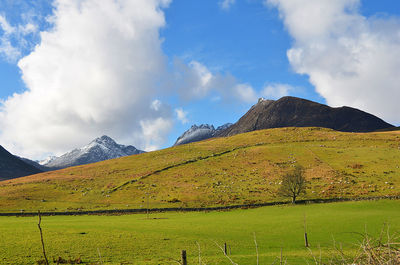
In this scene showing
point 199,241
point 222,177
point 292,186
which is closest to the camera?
point 199,241

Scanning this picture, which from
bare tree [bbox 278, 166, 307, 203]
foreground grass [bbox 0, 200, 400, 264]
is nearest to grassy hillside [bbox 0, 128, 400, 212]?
bare tree [bbox 278, 166, 307, 203]

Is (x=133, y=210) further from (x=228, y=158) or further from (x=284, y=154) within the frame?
(x=284, y=154)

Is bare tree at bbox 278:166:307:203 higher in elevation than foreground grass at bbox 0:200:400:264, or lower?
higher

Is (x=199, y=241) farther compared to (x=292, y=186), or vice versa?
(x=292, y=186)

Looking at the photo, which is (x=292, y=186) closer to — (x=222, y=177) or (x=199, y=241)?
(x=222, y=177)

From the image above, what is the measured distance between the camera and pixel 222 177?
Result: 10106 centimetres

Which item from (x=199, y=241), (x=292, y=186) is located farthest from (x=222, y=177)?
(x=199, y=241)

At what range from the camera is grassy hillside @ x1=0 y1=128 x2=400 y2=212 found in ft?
268

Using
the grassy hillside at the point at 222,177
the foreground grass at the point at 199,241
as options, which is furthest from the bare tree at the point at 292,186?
the foreground grass at the point at 199,241

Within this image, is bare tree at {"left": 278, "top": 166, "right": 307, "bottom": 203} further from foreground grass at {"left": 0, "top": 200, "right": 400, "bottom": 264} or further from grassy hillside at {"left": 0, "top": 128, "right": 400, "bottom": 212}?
foreground grass at {"left": 0, "top": 200, "right": 400, "bottom": 264}

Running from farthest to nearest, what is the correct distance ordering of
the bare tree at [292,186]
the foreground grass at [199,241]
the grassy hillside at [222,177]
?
the grassy hillside at [222,177] → the bare tree at [292,186] → the foreground grass at [199,241]

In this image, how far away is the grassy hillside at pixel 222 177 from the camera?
81.6 meters

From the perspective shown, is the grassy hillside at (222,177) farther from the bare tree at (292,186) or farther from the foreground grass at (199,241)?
the foreground grass at (199,241)

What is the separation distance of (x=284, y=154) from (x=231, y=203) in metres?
47.8
